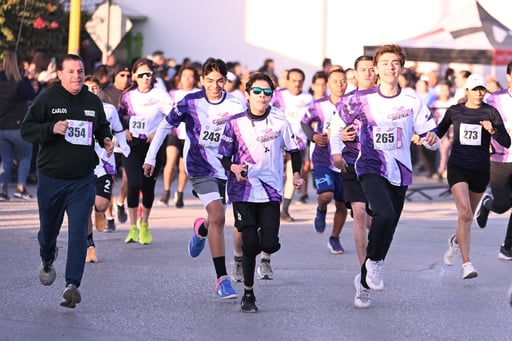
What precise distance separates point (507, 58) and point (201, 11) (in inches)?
423

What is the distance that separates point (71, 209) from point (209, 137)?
172cm

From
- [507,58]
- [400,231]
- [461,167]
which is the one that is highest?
[507,58]

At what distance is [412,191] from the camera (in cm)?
1920

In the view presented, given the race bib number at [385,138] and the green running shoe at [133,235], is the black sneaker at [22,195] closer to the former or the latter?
the green running shoe at [133,235]

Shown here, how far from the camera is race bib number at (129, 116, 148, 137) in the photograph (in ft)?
42.4

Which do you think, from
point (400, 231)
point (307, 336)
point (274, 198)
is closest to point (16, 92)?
point (400, 231)

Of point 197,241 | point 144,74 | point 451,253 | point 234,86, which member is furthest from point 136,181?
point 234,86

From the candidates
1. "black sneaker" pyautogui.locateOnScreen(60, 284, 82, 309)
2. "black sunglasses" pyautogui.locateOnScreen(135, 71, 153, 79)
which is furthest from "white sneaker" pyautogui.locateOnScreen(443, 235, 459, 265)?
"black sneaker" pyautogui.locateOnScreen(60, 284, 82, 309)

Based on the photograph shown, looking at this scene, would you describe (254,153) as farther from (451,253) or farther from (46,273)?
(451,253)

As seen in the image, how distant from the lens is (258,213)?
917cm

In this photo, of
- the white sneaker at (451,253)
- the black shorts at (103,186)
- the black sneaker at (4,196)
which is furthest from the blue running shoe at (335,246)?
the black sneaker at (4,196)

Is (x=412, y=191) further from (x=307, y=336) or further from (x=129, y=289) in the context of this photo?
(x=307, y=336)

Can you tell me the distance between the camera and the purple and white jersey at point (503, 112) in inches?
464

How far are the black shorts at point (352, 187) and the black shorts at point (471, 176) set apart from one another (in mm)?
878
